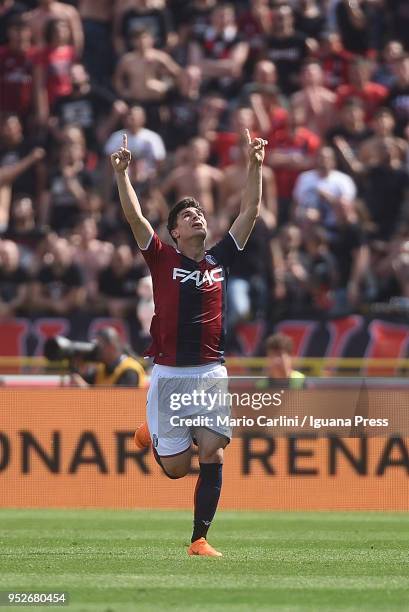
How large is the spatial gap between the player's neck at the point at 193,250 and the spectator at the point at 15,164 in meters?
10.6

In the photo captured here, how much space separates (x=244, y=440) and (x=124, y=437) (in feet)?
3.68

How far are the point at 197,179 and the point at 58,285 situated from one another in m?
2.23

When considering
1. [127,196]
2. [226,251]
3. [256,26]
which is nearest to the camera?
[127,196]

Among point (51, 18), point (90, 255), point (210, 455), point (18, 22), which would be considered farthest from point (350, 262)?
point (210, 455)

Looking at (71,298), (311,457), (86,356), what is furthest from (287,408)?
(71,298)

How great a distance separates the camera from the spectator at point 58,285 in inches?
728

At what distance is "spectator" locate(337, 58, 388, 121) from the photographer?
797 inches

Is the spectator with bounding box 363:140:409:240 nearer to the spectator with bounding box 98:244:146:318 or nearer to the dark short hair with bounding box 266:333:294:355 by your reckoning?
the spectator with bounding box 98:244:146:318

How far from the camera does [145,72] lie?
68.2 ft

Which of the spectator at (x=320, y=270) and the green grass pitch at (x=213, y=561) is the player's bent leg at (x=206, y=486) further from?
the spectator at (x=320, y=270)

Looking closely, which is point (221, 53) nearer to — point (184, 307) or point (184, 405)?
point (184, 307)

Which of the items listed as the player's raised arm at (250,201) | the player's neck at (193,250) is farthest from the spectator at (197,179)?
the player's neck at (193,250)

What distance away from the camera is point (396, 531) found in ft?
38.4

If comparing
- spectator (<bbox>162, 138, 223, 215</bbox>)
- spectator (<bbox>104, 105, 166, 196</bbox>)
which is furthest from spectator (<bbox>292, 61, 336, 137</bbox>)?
spectator (<bbox>104, 105, 166, 196</bbox>)
